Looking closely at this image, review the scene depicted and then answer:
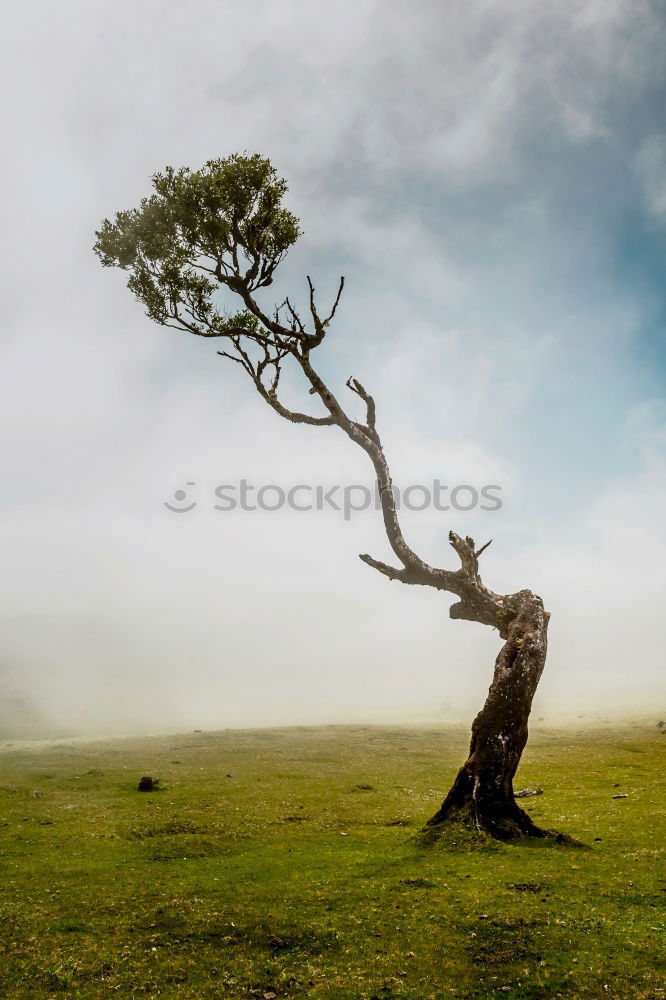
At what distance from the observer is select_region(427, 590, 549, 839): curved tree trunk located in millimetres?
20406

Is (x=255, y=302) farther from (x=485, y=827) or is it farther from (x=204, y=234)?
(x=485, y=827)

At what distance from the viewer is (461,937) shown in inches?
515

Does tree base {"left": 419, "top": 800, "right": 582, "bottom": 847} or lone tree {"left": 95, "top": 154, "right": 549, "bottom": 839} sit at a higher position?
lone tree {"left": 95, "top": 154, "right": 549, "bottom": 839}

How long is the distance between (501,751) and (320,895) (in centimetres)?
839

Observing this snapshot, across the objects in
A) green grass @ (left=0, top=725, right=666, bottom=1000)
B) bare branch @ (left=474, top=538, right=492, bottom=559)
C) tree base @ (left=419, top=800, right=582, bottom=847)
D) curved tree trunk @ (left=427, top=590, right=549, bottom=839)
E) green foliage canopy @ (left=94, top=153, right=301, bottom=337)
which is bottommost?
green grass @ (left=0, top=725, right=666, bottom=1000)

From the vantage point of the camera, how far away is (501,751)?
822 inches

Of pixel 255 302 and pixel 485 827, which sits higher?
pixel 255 302

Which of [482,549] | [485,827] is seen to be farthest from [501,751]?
[482,549]

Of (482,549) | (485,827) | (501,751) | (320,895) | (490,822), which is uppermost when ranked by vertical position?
(482,549)

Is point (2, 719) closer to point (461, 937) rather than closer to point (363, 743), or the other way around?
point (363, 743)

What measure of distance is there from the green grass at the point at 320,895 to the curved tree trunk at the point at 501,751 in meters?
1.07

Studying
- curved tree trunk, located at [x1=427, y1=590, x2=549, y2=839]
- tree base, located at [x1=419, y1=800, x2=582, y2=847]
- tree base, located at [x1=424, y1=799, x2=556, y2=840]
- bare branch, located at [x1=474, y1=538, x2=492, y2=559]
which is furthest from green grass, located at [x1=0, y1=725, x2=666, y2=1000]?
bare branch, located at [x1=474, y1=538, x2=492, y2=559]

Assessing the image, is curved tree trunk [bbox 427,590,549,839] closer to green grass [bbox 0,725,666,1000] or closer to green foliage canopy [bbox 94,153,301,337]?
green grass [bbox 0,725,666,1000]

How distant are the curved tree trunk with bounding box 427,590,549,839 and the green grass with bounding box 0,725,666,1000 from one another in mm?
1073
